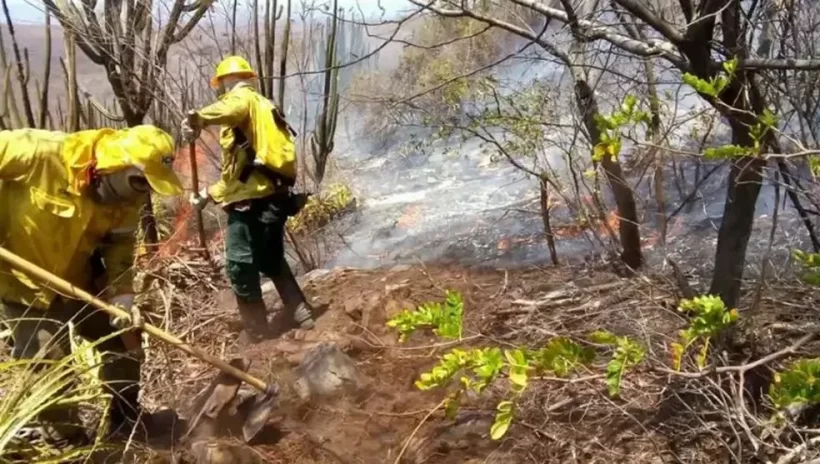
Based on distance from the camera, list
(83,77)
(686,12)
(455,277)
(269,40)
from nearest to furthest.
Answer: (686,12), (455,277), (269,40), (83,77)

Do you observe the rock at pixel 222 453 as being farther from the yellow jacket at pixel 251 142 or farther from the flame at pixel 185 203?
the flame at pixel 185 203

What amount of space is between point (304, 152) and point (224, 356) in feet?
12.6

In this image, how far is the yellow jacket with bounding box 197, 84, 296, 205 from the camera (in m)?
4.20

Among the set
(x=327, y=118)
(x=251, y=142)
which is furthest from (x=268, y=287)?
(x=327, y=118)

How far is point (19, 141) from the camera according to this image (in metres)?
2.84

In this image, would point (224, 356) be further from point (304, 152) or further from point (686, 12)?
point (304, 152)

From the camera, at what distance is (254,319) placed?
181 inches

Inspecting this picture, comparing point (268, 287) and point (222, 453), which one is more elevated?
point (222, 453)

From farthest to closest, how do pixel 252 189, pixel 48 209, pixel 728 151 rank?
pixel 252 189 → pixel 48 209 → pixel 728 151

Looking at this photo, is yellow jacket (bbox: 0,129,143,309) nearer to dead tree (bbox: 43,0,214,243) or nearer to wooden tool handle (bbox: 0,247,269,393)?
wooden tool handle (bbox: 0,247,269,393)

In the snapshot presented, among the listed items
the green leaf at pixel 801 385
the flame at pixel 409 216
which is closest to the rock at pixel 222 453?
the green leaf at pixel 801 385

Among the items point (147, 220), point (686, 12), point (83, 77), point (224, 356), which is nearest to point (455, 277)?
point (224, 356)

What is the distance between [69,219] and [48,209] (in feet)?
0.30

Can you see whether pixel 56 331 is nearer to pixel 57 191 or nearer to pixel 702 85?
pixel 57 191
